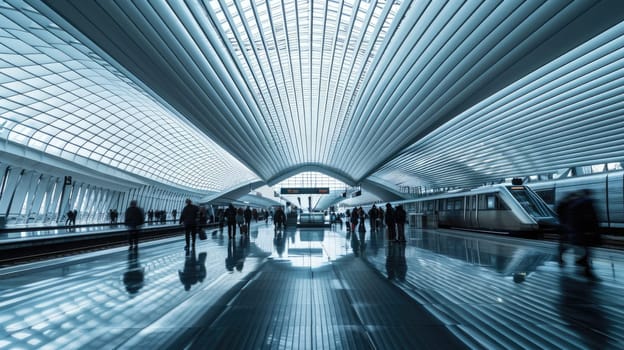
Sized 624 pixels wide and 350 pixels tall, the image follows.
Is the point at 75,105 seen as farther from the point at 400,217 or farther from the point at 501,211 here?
the point at 501,211

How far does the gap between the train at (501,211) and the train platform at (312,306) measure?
993cm

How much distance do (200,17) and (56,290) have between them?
468 inches

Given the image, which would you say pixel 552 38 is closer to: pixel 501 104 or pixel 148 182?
pixel 501 104

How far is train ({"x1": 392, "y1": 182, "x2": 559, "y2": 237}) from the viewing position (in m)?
16.1

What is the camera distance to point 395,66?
1822 cm

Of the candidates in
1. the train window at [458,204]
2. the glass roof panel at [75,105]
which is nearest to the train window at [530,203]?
the train window at [458,204]

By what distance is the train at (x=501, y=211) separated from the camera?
1606 centimetres

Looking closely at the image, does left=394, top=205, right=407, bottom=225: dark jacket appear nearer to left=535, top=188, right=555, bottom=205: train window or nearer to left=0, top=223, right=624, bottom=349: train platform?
left=0, top=223, right=624, bottom=349: train platform

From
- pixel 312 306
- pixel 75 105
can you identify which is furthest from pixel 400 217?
pixel 75 105

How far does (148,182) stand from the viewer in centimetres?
4766

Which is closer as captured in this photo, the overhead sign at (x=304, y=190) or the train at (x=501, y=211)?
the train at (x=501, y=211)

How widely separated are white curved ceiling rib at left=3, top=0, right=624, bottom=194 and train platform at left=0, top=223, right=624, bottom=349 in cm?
936

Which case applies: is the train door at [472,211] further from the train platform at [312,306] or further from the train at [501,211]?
the train platform at [312,306]

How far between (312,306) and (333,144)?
4098 centimetres
